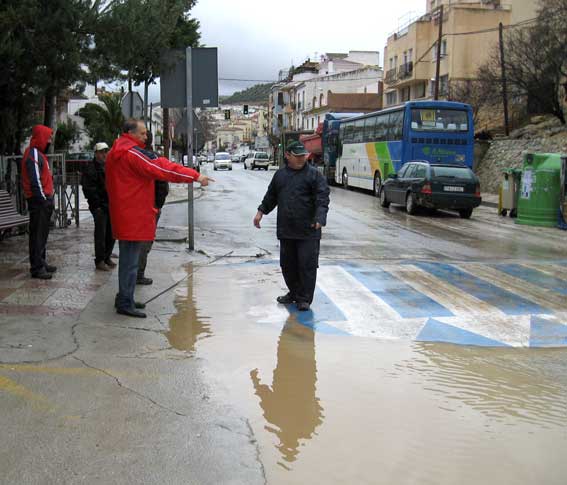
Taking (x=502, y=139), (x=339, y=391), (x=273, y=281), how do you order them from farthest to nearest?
(x=502, y=139) < (x=273, y=281) < (x=339, y=391)

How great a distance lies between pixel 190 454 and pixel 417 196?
51.9ft

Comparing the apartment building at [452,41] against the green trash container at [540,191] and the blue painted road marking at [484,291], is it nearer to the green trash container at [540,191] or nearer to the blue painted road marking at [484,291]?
the green trash container at [540,191]

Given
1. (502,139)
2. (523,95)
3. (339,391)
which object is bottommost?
(339,391)

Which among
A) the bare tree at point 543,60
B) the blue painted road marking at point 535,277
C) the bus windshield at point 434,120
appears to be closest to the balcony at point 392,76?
the bare tree at point 543,60

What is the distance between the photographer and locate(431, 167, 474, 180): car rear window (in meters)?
18.4

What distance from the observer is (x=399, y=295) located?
7703mm

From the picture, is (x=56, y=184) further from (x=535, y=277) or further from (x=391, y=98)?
(x=391, y=98)

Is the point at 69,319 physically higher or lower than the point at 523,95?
lower

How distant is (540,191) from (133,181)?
13.6 m

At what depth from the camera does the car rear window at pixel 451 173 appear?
18444 millimetres

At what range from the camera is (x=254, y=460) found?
11.4 feet

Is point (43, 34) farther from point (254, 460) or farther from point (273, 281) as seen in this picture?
point (254, 460)

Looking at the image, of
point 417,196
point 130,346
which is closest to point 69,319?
point 130,346

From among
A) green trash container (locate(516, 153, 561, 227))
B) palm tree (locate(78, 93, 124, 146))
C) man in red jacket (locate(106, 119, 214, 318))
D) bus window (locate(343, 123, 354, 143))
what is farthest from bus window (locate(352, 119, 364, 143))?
man in red jacket (locate(106, 119, 214, 318))
